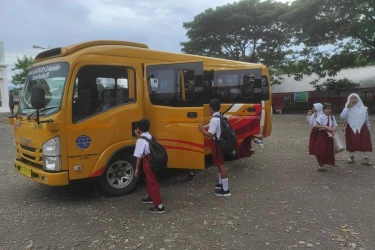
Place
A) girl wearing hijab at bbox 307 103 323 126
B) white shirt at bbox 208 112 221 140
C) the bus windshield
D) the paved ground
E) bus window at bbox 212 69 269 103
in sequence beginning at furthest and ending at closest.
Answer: bus window at bbox 212 69 269 103, girl wearing hijab at bbox 307 103 323 126, white shirt at bbox 208 112 221 140, the bus windshield, the paved ground

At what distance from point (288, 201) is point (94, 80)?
12.2ft

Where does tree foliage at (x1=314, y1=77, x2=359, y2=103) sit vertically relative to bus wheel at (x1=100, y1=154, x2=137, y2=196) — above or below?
above

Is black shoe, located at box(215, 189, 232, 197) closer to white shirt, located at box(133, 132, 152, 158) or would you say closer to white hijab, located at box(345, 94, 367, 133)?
white shirt, located at box(133, 132, 152, 158)

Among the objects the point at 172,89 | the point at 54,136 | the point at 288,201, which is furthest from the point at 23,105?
the point at 288,201

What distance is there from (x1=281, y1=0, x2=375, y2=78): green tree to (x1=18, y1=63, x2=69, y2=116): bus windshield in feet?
61.2

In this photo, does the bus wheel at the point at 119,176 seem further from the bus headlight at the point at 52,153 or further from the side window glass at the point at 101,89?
the side window glass at the point at 101,89

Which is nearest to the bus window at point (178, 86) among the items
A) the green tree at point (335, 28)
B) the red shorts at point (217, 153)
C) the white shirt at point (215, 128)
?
the white shirt at point (215, 128)

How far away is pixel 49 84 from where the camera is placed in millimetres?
4957

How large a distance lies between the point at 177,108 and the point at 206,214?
1.99 meters

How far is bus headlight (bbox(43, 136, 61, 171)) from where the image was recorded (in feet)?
14.9

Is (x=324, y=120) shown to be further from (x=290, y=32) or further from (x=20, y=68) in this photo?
(x=20, y=68)

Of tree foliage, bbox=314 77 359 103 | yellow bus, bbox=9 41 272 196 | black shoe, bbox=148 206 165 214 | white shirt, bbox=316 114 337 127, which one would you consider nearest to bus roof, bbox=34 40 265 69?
yellow bus, bbox=9 41 272 196

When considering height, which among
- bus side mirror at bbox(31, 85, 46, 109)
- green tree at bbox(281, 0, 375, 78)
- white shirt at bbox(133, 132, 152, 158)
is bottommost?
white shirt at bbox(133, 132, 152, 158)

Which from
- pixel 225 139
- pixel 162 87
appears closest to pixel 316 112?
pixel 225 139
